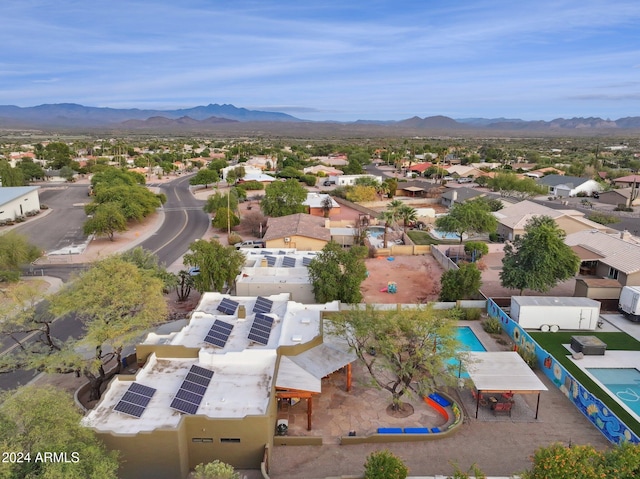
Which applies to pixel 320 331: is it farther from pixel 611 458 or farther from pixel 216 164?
pixel 216 164

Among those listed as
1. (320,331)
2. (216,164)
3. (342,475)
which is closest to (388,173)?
(216,164)

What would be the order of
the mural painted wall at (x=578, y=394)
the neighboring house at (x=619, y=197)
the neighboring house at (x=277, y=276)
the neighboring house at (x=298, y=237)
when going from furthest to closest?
1. the neighboring house at (x=619, y=197)
2. the neighboring house at (x=298, y=237)
3. the neighboring house at (x=277, y=276)
4. the mural painted wall at (x=578, y=394)

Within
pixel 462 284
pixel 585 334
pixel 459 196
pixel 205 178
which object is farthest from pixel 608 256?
pixel 205 178

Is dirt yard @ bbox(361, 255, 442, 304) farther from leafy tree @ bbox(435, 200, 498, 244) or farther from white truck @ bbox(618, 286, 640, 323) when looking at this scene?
white truck @ bbox(618, 286, 640, 323)

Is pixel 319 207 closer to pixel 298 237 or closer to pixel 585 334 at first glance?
pixel 298 237

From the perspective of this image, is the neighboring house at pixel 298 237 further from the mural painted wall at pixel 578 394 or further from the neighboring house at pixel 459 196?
the neighboring house at pixel 459 196

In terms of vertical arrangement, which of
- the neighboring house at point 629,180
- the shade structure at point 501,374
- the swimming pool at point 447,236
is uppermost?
the neighboring house at point 629,180

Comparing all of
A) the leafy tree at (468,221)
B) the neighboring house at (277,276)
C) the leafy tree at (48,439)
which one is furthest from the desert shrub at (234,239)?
the leafy tree at (48,439)

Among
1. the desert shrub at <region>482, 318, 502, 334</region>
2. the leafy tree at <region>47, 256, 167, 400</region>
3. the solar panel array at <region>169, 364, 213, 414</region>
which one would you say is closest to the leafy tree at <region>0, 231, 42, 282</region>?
the leafy tree at <region>47, 256, 167, 400</region>
